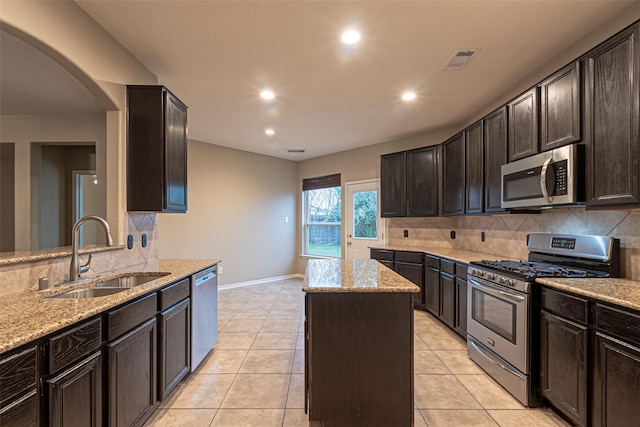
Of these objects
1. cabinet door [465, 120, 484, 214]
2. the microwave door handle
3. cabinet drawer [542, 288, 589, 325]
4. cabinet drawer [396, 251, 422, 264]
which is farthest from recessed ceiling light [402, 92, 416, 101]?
cabinet drawer [542, 288, 589, 325]

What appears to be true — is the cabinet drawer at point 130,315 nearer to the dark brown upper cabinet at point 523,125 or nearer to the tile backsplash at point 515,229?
the dark brown upper cabinet at point 523,125

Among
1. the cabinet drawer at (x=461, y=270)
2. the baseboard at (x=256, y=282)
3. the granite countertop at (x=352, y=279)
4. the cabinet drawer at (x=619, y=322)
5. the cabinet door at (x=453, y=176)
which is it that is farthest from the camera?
the baseboard at (x=256, y=282)

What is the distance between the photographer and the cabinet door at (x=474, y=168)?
3.22m

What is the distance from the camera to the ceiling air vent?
2.41 metres

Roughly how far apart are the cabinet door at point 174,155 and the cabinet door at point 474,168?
9.96 ft

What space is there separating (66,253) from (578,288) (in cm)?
315

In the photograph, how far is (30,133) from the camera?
3.87 metres

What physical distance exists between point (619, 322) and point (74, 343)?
261cm

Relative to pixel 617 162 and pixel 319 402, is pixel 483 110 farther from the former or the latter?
pixel 319 402

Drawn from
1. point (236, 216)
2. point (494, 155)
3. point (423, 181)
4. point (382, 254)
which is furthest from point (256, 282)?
point (494, 155)

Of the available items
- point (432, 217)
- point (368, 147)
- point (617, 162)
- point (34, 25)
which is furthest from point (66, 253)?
point (368, 147)

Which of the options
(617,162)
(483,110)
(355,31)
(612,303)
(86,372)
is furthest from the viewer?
(483,110)

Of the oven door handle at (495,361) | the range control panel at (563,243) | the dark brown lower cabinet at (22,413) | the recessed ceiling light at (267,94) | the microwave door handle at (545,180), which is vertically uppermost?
the recessed ceiling light at (267,94)

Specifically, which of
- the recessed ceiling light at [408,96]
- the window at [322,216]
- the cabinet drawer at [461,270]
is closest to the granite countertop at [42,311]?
the cabinet drawer at [461,270]
